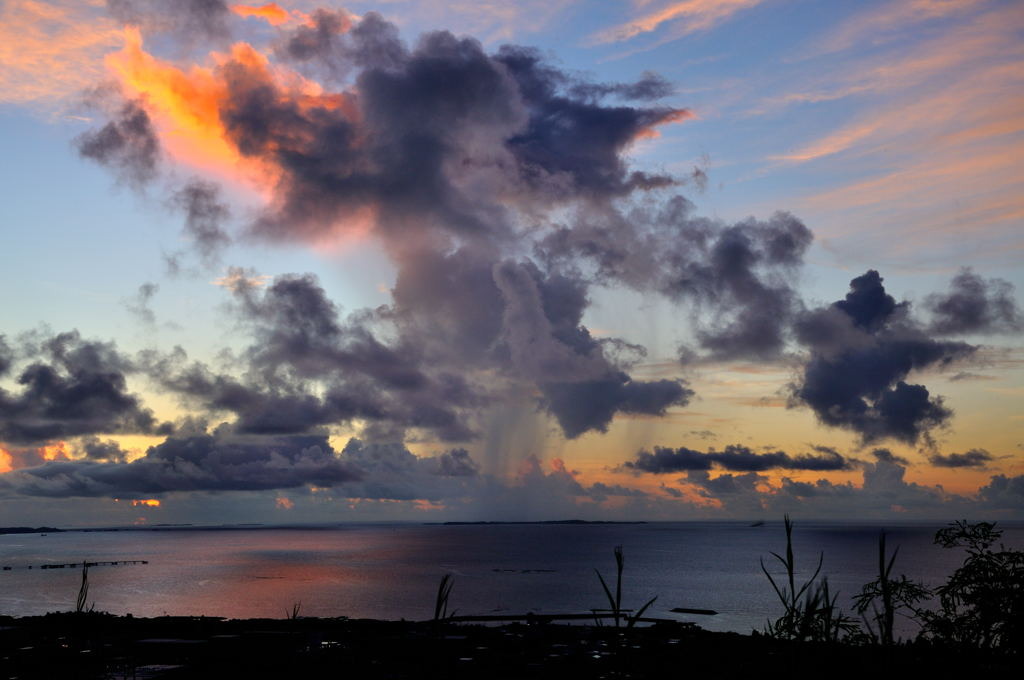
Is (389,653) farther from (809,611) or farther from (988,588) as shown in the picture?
(809,611)

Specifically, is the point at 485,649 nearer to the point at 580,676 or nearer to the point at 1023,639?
the point at 580,676

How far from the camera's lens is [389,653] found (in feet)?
190

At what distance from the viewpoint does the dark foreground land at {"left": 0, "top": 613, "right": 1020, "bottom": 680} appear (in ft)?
129

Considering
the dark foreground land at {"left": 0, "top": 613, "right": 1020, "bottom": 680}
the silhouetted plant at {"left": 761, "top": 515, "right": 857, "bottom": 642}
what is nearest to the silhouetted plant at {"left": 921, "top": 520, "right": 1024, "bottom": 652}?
the dark foreground land at {"left": 0, "top": 613, "right": 1020, "bottom": 680}

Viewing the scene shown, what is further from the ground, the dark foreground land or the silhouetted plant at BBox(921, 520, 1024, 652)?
the silhouetted plant at BBox(921, 520, 1024, 652)

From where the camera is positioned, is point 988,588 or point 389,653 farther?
point 389,653

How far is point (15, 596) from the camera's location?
14325 cm

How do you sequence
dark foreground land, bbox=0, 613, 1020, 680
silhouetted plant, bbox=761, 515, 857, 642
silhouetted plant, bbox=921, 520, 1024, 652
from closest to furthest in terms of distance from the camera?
1. silhouetted plant, bbox=761, 515, 857, 642
2. silhouetted plant, bbox=921, 520, 1024, 652
3. dark foreground land, bbox=0, 613, 1020, 680

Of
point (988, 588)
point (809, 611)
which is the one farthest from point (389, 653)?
point (809, 611)

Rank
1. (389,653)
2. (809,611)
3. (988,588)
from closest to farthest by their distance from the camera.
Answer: (809,611), (988,588), (389,653)

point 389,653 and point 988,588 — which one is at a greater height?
point 988,588

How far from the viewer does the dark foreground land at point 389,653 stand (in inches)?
1543

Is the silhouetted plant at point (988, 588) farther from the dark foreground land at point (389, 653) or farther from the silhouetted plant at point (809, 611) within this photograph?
the silhouetted plant at point (809, 611)

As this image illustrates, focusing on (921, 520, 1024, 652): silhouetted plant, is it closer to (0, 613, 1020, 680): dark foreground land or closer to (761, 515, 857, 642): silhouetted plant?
(0, 613, 1020, 680): dark foreground land
